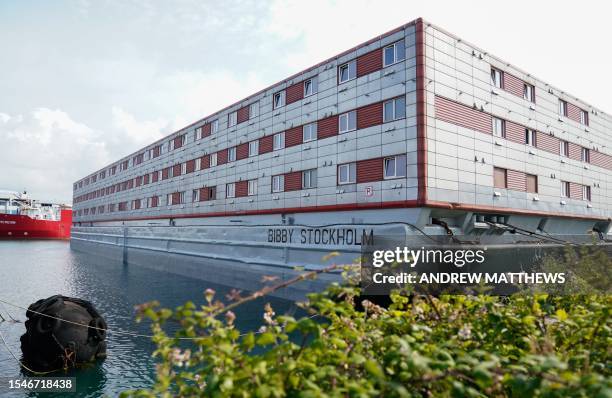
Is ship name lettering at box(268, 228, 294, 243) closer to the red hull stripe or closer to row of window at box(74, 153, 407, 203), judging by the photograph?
row of window at box(74, 153, 407, 203)

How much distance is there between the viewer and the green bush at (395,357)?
216 cm

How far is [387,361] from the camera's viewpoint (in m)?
2.57

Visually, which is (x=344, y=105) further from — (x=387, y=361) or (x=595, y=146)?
(x=595, y=146)

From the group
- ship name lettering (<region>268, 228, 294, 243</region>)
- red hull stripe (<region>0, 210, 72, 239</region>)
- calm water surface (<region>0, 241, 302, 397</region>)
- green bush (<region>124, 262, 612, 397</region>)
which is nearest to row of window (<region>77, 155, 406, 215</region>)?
ship name lettering (<region>268, 228, 294, 243</region>)

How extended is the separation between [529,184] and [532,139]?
279 cm

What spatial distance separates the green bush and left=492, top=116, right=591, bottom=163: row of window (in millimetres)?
17574

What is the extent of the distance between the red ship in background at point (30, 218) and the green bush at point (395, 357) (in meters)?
86.7

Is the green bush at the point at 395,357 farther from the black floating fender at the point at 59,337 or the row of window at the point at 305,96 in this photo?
the row of window at the point at 305,96

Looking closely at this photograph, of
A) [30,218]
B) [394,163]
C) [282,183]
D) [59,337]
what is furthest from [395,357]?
[30,218]

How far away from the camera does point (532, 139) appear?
2150 cm

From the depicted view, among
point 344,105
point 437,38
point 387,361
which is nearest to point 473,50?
point 437,38

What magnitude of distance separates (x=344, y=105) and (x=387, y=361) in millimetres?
17374

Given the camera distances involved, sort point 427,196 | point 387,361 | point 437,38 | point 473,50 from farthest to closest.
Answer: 1. point 473,50
2. point 437,38
3. point 427,196
4. point 387,361

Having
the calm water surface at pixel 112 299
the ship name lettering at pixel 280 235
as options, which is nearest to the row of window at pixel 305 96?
the ship name lettering at pixel 280 235
